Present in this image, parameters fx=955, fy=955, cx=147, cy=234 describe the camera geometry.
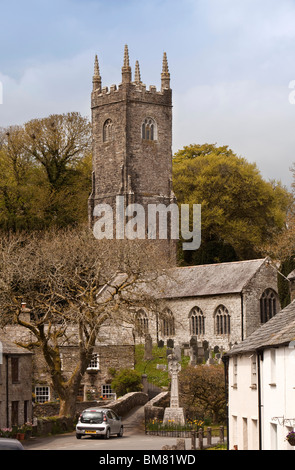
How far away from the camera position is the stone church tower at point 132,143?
7606 centimetres

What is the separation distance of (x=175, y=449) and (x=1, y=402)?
45.5 feet

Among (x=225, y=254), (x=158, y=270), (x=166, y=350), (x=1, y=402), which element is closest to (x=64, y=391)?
A: (x=1, y=402)

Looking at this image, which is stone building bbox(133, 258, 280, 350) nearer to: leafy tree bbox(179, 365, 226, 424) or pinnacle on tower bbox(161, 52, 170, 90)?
leafy tree bbox(179, 365, 226, 424)

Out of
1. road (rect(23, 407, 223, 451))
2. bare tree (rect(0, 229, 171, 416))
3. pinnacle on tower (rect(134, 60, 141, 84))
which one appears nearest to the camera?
road (rect(23, 407, 223, 451))

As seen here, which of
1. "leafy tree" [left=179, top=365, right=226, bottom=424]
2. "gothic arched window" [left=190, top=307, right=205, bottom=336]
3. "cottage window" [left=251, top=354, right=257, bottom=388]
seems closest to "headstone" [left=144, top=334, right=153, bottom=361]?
"gothic arched window" [left=190, top=307, right=205, bottom=336]

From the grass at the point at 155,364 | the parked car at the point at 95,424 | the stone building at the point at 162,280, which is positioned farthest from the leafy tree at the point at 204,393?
the grass at the point at 155,364

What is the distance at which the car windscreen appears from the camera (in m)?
37.1

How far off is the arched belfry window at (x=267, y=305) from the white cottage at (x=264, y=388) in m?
27.9

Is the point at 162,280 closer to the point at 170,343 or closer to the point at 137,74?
the point at 170,343

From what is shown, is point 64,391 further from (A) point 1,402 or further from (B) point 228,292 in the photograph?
(B) point 228,292

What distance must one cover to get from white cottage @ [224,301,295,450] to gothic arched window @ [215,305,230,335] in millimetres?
28425

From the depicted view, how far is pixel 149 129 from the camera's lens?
254 feet

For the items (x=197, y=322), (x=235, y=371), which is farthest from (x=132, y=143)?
(x=235, y=371)

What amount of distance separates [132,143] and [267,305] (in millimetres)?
21194
